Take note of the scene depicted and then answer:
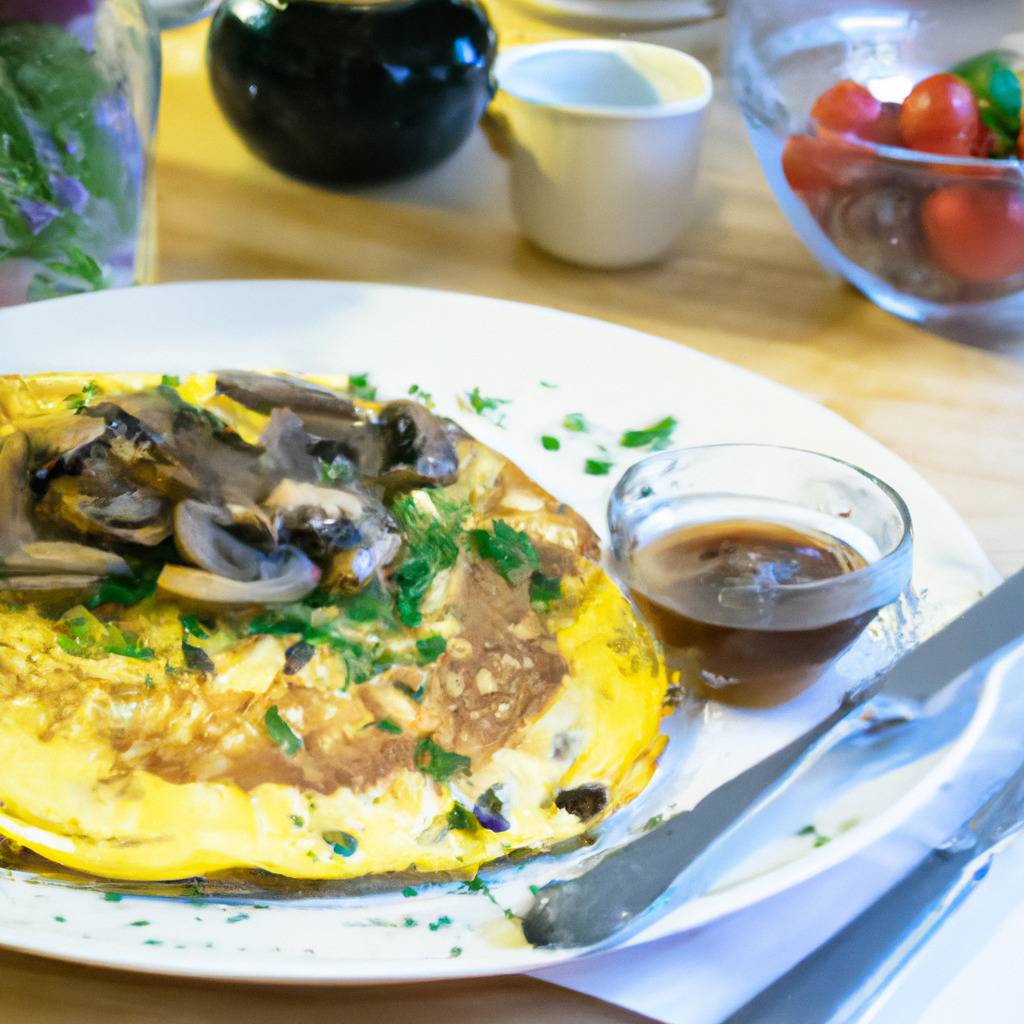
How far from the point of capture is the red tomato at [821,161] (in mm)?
1265

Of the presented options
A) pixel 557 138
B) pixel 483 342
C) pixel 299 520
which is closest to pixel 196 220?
pixel 557 138

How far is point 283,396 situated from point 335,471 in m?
0.11

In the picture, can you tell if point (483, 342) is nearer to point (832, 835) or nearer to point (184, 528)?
point (184, 528)

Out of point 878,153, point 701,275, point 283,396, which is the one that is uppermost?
point 878,153

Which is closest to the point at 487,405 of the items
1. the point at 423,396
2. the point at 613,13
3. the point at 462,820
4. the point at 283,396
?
the point at 423,396

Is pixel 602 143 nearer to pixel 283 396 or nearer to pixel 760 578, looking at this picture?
pixel 283 396

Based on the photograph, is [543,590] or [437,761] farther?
[543,590]

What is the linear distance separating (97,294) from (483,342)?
0.33m

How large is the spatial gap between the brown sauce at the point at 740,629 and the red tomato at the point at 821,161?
545mm

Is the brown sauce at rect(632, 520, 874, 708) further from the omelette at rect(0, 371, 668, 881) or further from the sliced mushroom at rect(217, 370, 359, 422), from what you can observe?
the sliced mushroom at rect(217, 370, 359, 422)

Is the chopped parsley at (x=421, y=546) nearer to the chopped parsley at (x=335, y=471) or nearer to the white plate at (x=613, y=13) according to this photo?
the chopped parsley at (x=335, y=471)

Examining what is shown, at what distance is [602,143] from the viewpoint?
1344 mm

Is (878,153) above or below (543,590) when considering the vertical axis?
above

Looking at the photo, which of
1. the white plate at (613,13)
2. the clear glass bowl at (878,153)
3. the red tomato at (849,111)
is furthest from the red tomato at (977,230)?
the white plate at (613,13)
